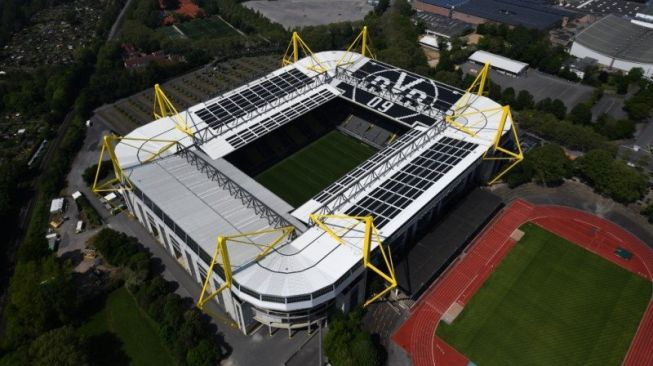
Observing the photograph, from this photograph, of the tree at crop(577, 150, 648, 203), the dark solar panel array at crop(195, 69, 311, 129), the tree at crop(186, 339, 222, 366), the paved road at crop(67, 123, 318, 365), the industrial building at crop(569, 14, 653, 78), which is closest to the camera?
the tree at crop(186, 339, 222, 366)

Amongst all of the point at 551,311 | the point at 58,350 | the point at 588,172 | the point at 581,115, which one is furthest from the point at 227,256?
the point at 581,115

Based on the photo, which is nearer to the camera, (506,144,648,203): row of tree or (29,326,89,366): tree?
(29,326,89,366): tree

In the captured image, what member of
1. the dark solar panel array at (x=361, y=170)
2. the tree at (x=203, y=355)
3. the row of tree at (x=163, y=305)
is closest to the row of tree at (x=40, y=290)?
the row of tree at (x=163, y=305)

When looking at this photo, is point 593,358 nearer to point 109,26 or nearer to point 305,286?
point 305,286

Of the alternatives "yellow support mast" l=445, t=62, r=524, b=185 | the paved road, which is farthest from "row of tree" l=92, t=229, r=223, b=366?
"yellow support mast" l=445, t=62, r=524, b=185

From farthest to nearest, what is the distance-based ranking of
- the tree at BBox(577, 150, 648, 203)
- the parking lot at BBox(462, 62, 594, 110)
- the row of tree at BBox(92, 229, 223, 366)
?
the parking lot at BBox(462, 62, 594, 110), the tree at BBox(577, 150, 648, 203), the row of tree at BBox(92, 229, 223, 366)

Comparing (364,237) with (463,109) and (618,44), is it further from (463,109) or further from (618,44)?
(618,44)

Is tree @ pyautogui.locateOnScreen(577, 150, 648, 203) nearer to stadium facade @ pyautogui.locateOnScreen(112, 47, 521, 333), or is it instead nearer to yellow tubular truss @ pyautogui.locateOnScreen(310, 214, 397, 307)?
stadium facade @ pyautogui.locateOnScreen(112, 47, 521, 333)
